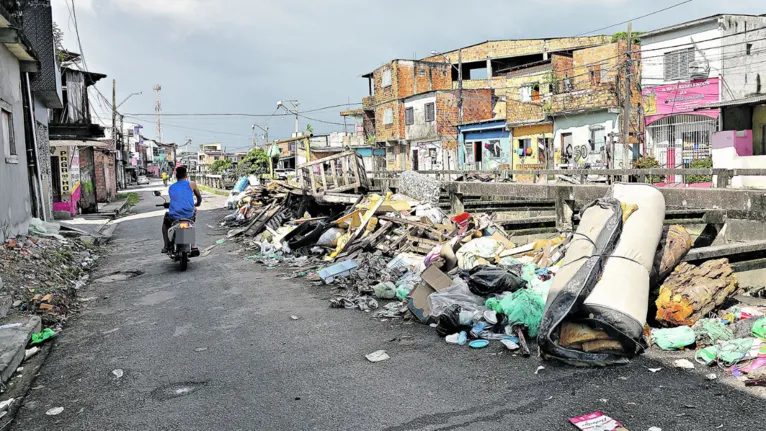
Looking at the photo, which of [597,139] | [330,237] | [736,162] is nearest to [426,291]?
[330,237]

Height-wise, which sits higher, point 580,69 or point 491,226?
point 580,69

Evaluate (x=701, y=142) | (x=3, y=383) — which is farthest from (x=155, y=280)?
(x=701, y=142)

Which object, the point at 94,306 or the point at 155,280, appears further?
the point at 155,280

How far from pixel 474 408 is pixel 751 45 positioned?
83.7 feet

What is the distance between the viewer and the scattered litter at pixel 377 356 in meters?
4.72

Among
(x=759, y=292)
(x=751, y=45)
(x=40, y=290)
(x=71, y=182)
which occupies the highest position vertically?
(x=751, y=45)

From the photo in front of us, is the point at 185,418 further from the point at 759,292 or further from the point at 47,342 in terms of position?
the point at 759,292

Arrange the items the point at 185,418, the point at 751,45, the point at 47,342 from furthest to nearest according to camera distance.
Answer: the point at 751,45, the point at 47,342, the point at 185,418

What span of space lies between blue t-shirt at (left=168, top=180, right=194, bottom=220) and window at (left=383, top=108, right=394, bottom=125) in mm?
38171

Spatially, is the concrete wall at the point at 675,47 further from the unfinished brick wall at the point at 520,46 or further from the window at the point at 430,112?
the unfinished brick wall at the point at 520,46

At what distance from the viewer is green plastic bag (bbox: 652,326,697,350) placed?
15.3ft

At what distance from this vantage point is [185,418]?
3.61 metres

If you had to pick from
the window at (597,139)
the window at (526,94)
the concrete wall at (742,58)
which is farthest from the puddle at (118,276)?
the window at (526,94)

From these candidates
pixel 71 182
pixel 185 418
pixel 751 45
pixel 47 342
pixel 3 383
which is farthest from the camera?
pixel 751 45
